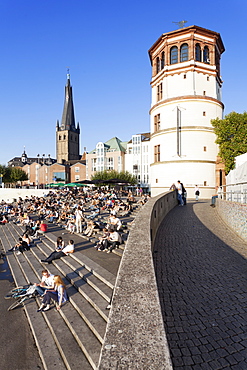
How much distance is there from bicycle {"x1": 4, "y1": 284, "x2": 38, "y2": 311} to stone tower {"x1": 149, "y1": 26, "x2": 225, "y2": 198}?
972 inches

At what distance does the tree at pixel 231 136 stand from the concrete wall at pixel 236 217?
16.3 metres

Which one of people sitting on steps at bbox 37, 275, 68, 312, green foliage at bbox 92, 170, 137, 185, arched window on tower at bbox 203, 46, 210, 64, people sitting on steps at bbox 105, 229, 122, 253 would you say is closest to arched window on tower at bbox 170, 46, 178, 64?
arched window on tower at bbox 203, 46, 210, 64

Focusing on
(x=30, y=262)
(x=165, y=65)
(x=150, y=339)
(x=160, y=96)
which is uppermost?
(x=165, y=65)

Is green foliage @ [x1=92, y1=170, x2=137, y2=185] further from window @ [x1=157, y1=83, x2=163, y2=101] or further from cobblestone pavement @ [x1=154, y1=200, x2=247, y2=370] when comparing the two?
cobblestone pavement @ [x1=154, y1=200, x2=247, y2=370]

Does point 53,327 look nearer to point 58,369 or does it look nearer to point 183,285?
point 58,369

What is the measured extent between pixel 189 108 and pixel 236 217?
2146 cm

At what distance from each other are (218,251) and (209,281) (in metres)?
3.05

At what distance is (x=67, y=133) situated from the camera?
135125 mm

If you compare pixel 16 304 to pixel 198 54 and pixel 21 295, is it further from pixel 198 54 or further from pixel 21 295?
pixel 198 54

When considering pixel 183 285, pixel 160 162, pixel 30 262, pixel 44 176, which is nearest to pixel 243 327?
pixel 183 285

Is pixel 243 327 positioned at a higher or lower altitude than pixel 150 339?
lower

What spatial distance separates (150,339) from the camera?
2789 mm

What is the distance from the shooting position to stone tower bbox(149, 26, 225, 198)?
30797 mm

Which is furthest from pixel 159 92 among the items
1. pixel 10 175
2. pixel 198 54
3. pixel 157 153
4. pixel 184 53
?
pixel 10 175
